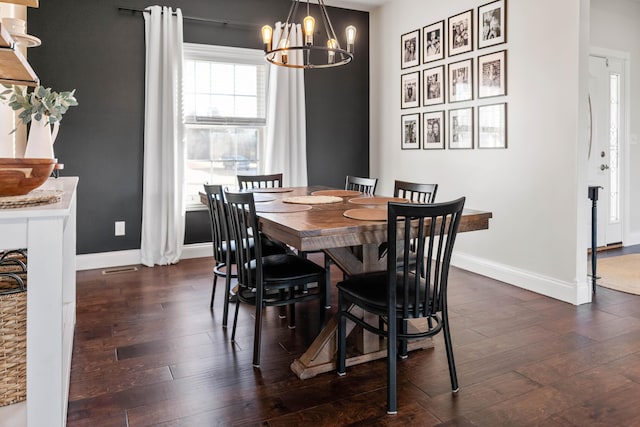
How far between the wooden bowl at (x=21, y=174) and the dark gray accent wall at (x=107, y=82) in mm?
2916

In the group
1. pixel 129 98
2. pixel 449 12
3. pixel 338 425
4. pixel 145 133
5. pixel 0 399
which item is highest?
pixel 449 12

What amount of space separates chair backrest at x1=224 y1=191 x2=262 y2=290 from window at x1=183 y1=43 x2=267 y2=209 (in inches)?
98.0

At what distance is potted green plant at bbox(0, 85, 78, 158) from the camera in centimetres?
224

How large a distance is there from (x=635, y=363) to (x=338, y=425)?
5.29 feet

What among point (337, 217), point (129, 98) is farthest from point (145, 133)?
point (337, 217)

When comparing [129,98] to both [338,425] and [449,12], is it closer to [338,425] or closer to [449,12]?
[449,12]

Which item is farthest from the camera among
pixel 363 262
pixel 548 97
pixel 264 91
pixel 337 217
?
pixel 264 91

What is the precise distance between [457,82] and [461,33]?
1.42 feet

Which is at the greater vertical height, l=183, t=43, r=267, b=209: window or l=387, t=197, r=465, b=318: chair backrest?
l=183, t=43, r=267, b=209: window

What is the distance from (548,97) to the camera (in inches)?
136

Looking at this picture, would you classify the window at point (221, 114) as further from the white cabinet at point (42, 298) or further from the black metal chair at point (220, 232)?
the white cabinet at point (42, 298)

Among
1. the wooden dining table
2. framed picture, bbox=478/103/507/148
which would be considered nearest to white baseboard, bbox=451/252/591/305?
framed picture, bbox=478/103/507/148

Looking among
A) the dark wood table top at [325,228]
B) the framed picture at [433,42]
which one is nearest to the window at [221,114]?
the framed picture at [433,42]

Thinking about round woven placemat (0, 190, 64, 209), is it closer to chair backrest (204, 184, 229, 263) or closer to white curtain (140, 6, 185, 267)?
chair backrest (204, 184, 229, 263)
